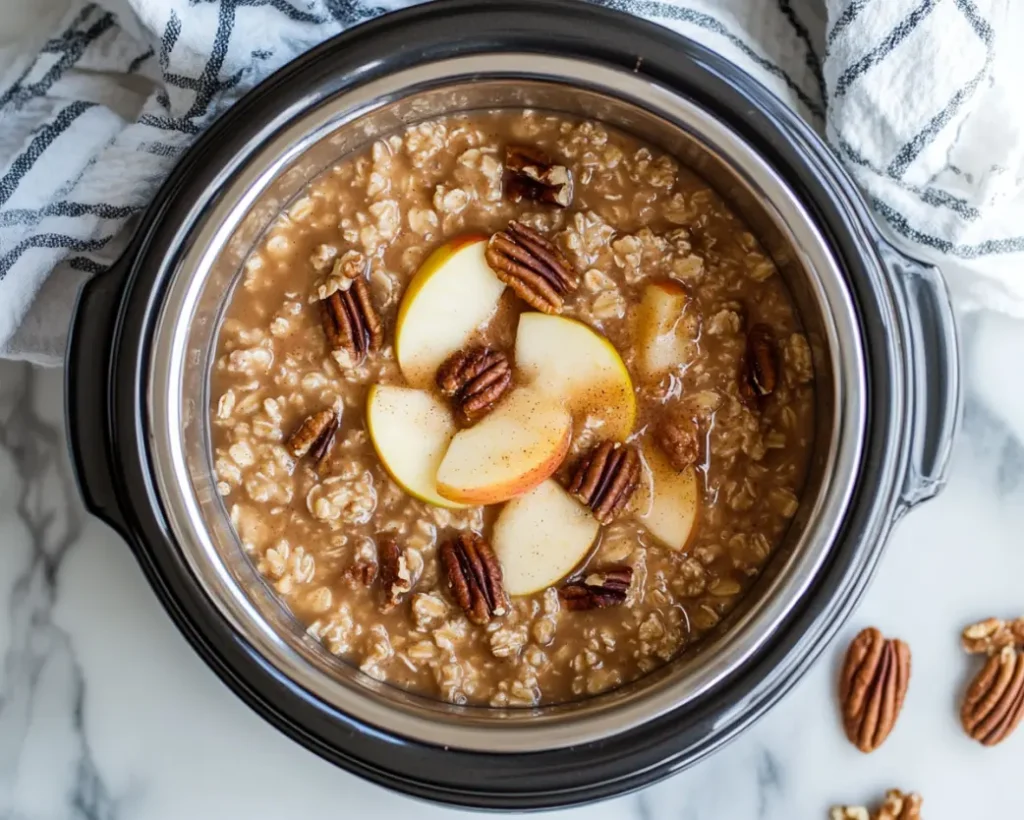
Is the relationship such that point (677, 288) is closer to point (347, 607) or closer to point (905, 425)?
point (905, 425)

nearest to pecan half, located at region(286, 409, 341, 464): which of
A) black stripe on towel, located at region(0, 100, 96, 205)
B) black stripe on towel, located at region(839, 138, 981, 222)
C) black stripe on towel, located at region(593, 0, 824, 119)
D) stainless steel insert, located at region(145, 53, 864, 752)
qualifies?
stainless steel insert, located at region(145, 53, 864, 752)

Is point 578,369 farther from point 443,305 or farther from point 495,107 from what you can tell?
point 495,107

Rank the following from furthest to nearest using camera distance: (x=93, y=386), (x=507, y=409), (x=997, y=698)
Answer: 1. (x=997, y=698)
2. (x=507, y=409)
3. (x=93, y=386)

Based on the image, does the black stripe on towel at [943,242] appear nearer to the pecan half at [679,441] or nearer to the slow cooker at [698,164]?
the slow cooker at [698,164]

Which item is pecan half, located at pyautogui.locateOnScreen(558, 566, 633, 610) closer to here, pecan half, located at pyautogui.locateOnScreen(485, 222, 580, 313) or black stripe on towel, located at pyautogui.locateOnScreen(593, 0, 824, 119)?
pecan half, located at pyautogui.locateOnScreen(485, 222, 580, 313)

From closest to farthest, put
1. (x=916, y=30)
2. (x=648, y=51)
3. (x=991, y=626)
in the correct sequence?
(x=648, y=51) → (x=916, y=30) → (x=991, y=626)

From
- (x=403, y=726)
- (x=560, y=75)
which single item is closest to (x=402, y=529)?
(x=403, y=726)

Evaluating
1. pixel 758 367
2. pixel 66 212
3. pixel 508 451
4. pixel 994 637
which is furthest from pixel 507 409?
pixel 994 637
